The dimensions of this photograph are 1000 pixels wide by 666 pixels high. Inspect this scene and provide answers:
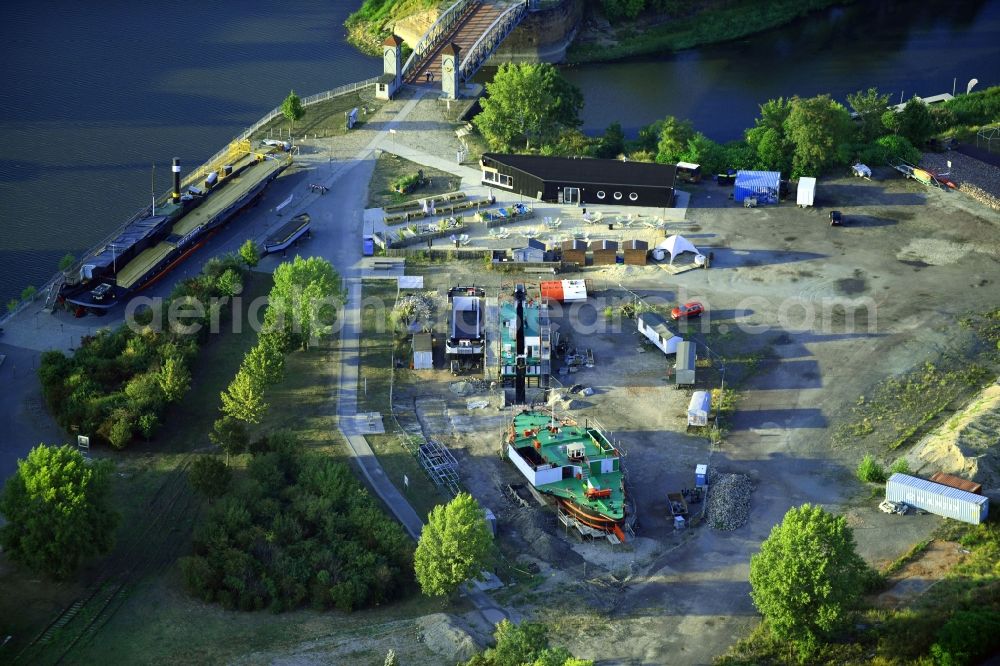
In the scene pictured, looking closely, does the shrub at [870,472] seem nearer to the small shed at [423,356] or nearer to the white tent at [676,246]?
the white tent at [676,246]

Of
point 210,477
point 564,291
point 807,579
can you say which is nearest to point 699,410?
point 564,291

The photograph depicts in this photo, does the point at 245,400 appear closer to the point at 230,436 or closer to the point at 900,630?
the point at 230,436

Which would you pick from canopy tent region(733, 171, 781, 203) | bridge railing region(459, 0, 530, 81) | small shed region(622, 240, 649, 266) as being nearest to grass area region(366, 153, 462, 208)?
small shed region(622, 240, 649, 266)

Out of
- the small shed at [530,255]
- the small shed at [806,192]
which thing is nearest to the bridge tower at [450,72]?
the small shed at [530,255]

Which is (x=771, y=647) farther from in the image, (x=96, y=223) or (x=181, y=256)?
(x=96, y=223)

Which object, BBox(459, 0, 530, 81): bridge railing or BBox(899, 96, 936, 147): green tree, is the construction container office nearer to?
BBox(459, 0, 530, 81): bridge railing
